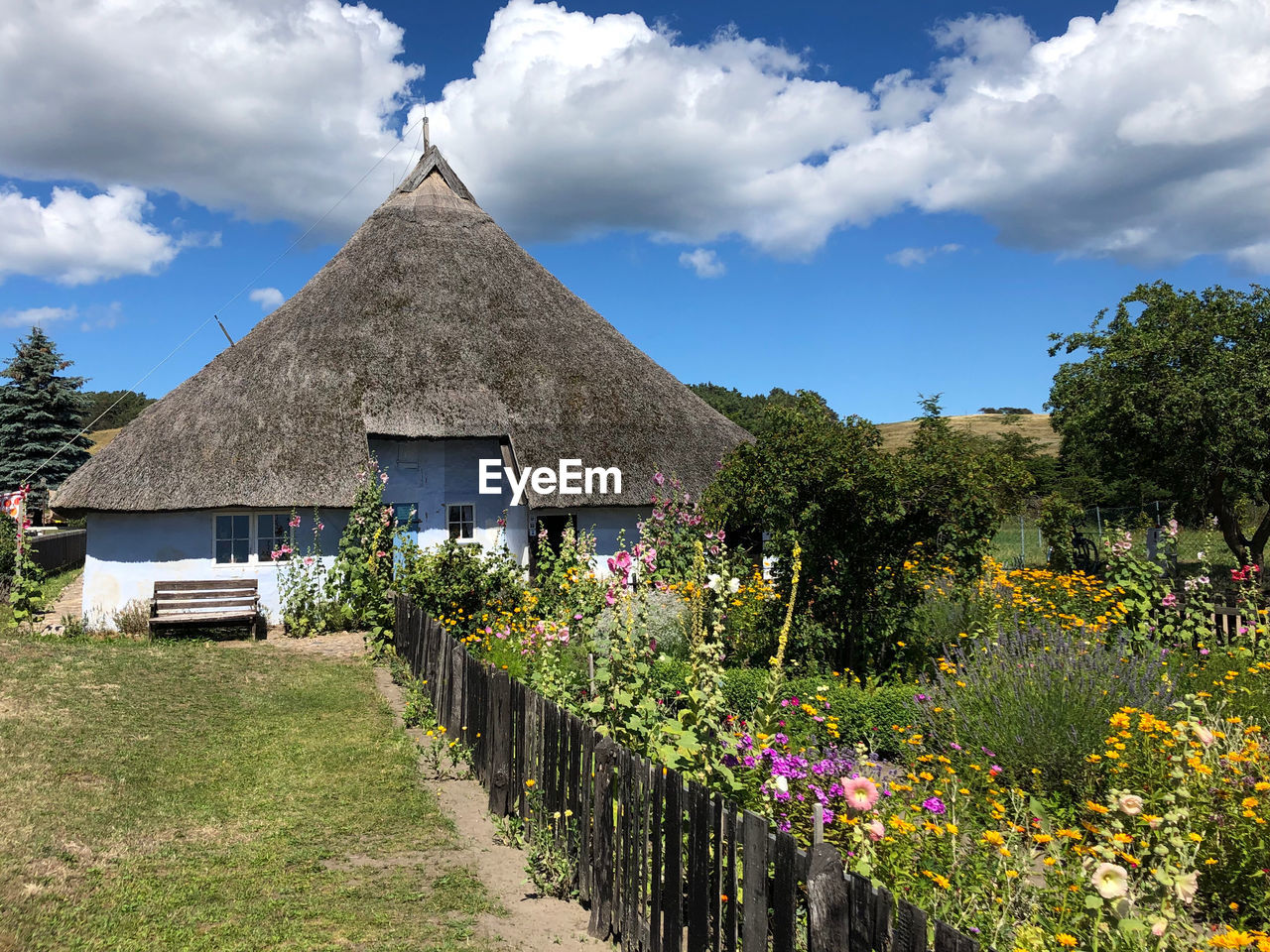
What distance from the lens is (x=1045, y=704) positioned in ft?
17.7

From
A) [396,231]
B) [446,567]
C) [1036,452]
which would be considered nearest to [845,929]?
[446,567]

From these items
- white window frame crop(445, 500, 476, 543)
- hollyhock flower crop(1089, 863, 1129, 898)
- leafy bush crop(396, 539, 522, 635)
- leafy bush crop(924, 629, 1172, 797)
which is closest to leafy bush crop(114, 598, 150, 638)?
leafy bush crop(396, 539, 522, 635)

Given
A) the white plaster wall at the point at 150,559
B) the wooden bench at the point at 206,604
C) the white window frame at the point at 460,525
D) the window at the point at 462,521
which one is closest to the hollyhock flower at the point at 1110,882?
the wooden bench at the point at 206,604

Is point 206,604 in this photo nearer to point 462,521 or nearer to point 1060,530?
point 462,521

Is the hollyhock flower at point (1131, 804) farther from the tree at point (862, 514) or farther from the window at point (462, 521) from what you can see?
the window at point (462, 521)

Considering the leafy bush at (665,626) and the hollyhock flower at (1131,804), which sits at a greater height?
the hollyhock flower at (1131,804)

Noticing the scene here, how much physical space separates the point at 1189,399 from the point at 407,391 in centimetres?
1429

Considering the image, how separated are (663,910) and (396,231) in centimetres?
1670

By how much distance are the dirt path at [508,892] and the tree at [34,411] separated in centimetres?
3158

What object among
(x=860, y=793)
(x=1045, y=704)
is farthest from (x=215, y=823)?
(x=1045, y=704)

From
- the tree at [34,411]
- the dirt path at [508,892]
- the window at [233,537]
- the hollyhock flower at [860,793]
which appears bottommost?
the dirt path at [508,892]

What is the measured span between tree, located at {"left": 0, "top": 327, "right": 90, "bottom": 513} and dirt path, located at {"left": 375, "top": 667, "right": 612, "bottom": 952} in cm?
3168

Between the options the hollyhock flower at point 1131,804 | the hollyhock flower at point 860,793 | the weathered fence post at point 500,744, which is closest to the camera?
the hollyhock flower at point 1131,804

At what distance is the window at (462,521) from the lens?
14959 millimetres
